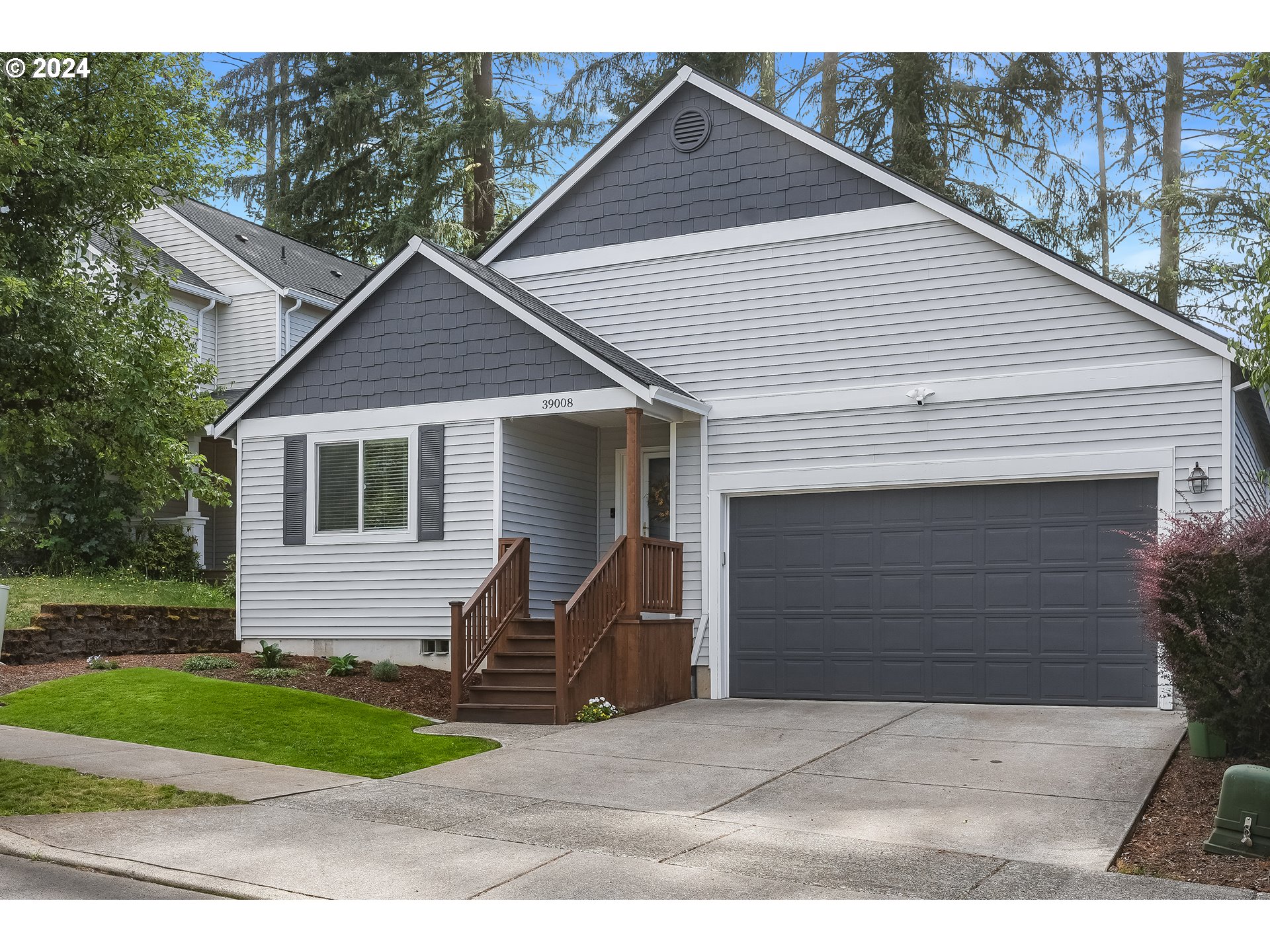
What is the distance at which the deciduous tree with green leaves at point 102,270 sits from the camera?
929 cm

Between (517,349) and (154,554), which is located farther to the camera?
(154,554)

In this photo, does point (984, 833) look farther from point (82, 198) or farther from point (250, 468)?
point (250, 468)

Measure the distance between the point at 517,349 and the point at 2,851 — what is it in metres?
8.06

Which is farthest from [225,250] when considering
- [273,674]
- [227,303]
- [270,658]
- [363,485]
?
[273,674]

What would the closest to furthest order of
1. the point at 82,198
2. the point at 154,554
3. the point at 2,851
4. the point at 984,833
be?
the point at 2,851 < the point at 984,833 < the point at 82,198 < the point at 154,554

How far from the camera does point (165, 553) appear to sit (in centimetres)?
1945

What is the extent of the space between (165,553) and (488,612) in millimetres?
9432

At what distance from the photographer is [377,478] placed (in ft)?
46.7

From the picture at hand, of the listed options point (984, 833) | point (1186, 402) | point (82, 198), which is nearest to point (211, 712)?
point (82, 198)

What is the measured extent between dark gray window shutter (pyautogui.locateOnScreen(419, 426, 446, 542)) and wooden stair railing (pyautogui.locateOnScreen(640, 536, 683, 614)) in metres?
2.62

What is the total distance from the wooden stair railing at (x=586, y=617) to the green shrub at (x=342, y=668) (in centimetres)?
318

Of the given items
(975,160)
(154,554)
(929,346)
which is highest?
(975,160)

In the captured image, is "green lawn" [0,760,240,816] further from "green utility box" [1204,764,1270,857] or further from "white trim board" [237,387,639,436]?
"white trim board" [237,387,639,436]

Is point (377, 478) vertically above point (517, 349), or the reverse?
point (517, 349)
